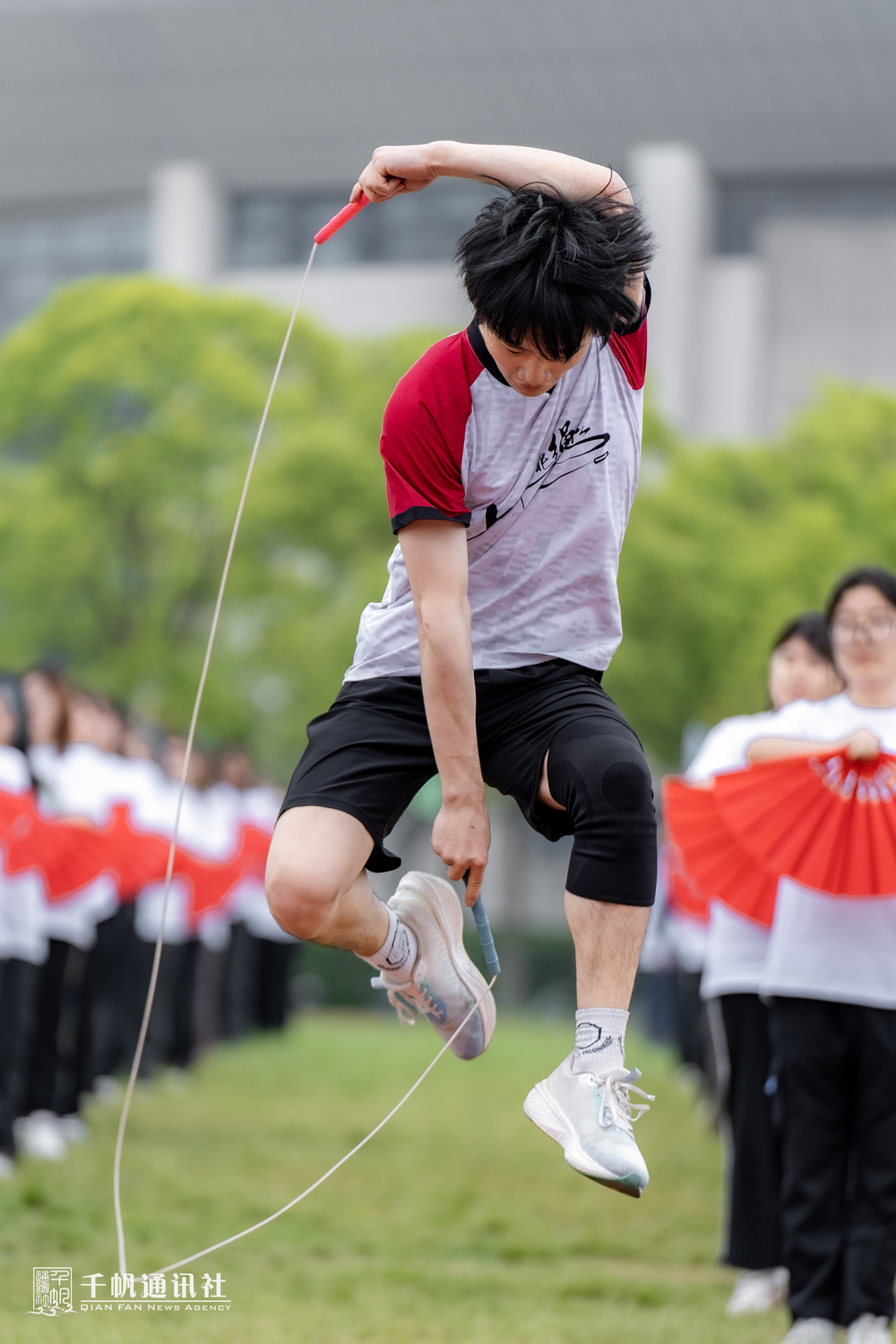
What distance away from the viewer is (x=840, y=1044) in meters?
6.14

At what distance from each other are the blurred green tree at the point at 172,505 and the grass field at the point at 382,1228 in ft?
42.6

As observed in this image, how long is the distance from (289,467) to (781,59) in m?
19.6

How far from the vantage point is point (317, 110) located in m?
40.3

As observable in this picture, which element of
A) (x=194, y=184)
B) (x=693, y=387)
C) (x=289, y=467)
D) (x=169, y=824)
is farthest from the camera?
(x=194, y=184)

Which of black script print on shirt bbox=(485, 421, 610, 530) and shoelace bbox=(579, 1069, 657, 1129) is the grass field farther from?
black script print on shirt bbox=(485, 421, 610, 530)

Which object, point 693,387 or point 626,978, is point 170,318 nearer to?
point 693,387

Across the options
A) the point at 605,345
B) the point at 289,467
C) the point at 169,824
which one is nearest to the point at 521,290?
the point at 605,345

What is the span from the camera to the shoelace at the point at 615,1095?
13.2ft

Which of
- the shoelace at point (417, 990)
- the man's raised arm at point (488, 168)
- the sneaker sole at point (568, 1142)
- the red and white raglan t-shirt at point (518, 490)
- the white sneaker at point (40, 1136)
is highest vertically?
the man's raised arm at point (488, 168)

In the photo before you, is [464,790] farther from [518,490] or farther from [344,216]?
[344,216]

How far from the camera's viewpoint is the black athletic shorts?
441 centimetres

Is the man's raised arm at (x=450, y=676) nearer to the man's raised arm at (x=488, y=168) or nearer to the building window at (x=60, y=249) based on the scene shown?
Answer: the man's raised arm at (x=488, y=168)

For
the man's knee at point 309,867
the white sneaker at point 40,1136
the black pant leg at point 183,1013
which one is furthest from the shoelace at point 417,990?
the black pant leg at point 183,1013

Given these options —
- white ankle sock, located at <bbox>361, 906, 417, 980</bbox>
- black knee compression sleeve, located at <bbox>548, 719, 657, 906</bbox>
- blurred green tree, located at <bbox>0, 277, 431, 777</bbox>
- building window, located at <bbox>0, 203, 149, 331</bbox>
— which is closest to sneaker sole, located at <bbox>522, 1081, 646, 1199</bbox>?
black knee compression sleeve, located at <bbox>548, 719, 657, 906</bbox>
